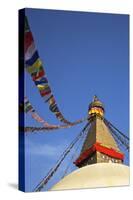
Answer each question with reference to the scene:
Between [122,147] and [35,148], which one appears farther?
[122,147]

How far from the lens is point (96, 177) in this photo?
8.58 meters

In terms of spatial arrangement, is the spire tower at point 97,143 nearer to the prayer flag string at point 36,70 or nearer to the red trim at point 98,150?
the red trim at point 98,150

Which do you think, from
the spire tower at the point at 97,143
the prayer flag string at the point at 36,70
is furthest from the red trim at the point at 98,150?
the prayer flag string at the point at 36,70

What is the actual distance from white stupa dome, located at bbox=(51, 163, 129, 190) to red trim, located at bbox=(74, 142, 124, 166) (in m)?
0.09

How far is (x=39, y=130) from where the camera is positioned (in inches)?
322

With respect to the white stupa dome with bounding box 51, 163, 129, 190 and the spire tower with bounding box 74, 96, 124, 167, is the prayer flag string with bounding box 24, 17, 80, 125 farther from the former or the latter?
the white stupa dome with bounding box 51, 163, 129, 190

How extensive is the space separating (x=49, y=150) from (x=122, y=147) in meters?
0.98

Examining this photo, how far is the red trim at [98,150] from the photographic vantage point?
27.9 feet

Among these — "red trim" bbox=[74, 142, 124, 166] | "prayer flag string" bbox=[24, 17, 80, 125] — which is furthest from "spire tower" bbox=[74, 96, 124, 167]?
"prayer flag string" bbox=[24, 17, 80, 125]

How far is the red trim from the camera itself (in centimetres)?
849

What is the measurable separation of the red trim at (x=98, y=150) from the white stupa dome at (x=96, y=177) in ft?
0.30

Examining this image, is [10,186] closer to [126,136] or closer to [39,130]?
[39,130]

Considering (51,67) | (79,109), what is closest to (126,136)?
(79,109)

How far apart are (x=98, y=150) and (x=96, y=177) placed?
31cm
